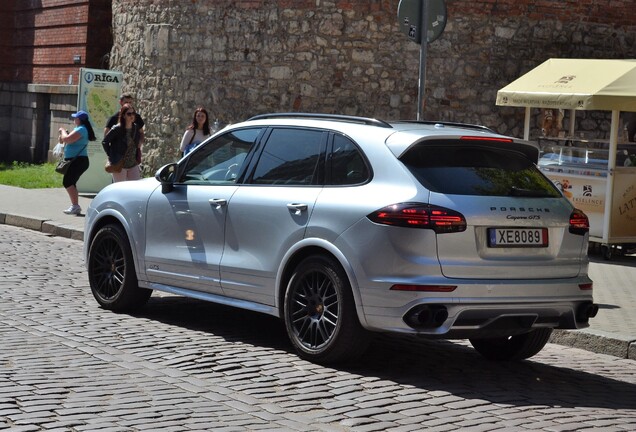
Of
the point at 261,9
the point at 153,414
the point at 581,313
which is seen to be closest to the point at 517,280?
the point at 581,313

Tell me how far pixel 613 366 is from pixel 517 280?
1627 millimetres

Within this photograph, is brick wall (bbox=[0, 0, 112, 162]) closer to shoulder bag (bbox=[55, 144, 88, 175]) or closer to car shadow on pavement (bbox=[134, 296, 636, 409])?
shoulder bag (bbox=[55, 144, 88, 175])

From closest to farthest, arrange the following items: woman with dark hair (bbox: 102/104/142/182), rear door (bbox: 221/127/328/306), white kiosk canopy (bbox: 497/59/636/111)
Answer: rear door (bbox: 221/127/328/306), white kiosk canopy (bbox: 497/59/636/111), woman with dark hair (bbox: 102/104/142/182)

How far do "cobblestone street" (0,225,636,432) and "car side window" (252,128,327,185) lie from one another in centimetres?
123

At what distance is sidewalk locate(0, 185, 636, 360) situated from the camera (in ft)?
31.0

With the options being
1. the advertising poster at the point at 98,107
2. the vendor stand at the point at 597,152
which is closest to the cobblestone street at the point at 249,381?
the vendor stand at the point at 597,152

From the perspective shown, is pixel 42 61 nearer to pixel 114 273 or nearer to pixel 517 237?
pixel 114 273

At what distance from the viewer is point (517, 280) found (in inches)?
308

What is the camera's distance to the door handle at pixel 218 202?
9.02 m

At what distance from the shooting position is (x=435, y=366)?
8422mm

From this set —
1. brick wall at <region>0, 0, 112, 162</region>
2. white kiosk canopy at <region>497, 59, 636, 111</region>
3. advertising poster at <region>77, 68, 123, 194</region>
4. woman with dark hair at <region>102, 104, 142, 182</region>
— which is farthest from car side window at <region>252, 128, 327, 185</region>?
brick wall at <region>0, 0, 112, 162</region>

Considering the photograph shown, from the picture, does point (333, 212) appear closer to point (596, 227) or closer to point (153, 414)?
point (153, 414)

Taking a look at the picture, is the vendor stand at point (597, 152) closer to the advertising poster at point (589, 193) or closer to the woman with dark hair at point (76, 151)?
the advertising poster at point (589, 193)

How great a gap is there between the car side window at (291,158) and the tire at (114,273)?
5.16 ft
